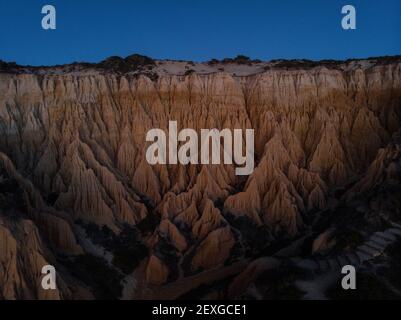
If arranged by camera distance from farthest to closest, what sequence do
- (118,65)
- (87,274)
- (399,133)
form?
1. (118,65)
2. (399,133)
3. (87,274)

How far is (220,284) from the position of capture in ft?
72.7

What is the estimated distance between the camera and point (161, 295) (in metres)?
22.2

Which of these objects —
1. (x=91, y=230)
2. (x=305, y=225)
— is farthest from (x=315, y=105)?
(x=91, y=230)

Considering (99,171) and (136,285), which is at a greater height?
(99,171)

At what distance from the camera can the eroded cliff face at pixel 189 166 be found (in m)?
25.5

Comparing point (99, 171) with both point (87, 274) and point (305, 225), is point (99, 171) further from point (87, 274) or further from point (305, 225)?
point (305, 225)

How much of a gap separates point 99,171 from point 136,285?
8.09 metres

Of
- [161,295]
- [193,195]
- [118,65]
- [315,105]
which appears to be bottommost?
[161,295]

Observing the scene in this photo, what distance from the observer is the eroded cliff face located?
25.5 metres

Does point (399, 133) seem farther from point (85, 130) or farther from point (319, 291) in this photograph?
point (85, 130)

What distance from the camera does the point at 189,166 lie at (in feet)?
100

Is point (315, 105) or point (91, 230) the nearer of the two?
point (91, 230)
